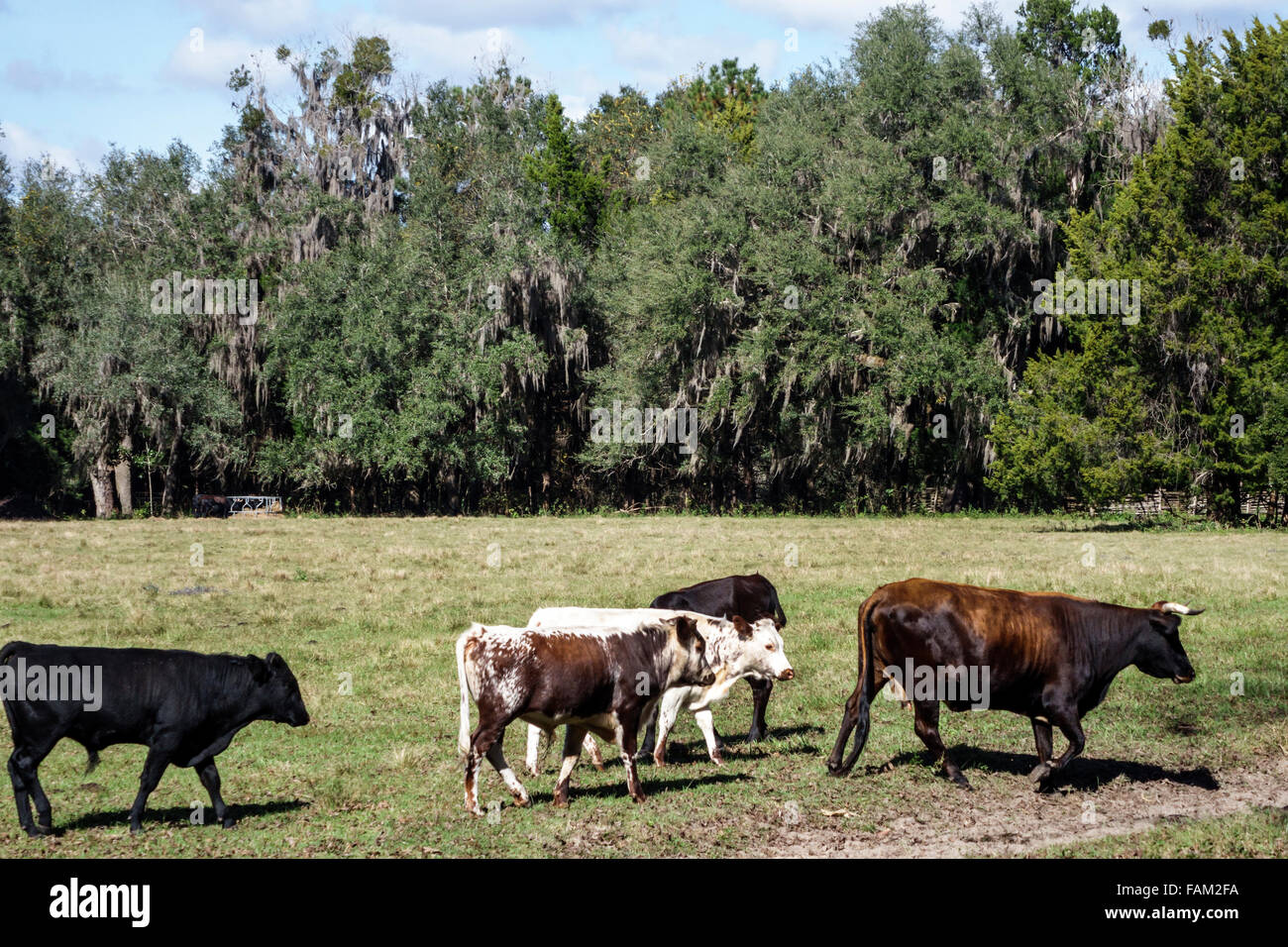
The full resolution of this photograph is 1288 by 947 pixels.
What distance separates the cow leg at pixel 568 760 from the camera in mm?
9547

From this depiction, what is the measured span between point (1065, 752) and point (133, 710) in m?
7.33

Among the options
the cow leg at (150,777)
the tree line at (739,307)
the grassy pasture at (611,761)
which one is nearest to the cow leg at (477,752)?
the grassy pasture at (611,761)

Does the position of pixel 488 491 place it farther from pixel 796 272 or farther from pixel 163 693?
pixel 163 693

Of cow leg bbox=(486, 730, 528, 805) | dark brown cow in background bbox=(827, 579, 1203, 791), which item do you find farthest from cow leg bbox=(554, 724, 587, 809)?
dark brown cow in background bbox=(827, 579, 1203, 791)

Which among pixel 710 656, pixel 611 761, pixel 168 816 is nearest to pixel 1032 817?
pixel 710 656

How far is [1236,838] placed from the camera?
8.33 meters

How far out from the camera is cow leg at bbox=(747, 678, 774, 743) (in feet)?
38.8

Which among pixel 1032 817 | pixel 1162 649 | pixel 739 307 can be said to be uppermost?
pixel 739 307

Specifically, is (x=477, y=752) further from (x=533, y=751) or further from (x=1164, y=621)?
(x=1164, y=621)

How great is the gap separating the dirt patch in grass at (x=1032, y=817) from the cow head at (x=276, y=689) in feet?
13.1

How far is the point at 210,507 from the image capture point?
46656 millimetres

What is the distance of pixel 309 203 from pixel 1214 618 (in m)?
43.9

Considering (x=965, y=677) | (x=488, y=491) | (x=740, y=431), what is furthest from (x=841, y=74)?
(x=965, y=677)

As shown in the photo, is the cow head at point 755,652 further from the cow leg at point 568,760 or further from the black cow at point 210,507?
the black cow at point 210,507
